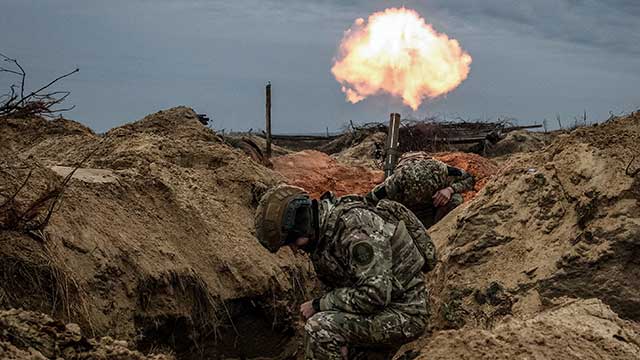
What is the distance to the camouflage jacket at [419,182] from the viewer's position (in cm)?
965

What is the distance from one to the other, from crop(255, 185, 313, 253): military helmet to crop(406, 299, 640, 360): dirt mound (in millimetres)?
1357

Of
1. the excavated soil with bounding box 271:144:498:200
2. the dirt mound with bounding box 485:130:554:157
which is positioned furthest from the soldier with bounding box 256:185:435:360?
the dirt mound with bounding box 485:130:554:157

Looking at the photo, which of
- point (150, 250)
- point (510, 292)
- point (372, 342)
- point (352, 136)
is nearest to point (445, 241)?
point (510, 292)

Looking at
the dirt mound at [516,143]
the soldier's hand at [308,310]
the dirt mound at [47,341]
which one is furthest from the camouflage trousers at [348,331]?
the dirt mound at [516,143]

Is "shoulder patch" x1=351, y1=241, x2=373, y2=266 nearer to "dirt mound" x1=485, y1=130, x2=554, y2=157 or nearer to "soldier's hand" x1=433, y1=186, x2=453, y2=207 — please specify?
"soldier's hand" x1=433, y1=186, x2=453, y2=207

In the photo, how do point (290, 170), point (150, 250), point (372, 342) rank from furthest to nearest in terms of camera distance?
point (290, 170) < point (150, 250) < point (372, 342)

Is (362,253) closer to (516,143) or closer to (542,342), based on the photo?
(542,342)

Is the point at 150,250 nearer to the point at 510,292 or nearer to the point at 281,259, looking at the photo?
the point at 281,259

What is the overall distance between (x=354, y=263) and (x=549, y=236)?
13.5 ft

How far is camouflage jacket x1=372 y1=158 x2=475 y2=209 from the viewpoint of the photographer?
9.65m

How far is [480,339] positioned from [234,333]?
3.22m

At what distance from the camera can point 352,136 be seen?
29.0 meters

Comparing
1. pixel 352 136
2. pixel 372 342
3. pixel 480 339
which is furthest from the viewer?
pixel 352 136

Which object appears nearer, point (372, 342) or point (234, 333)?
point (372, 342)
